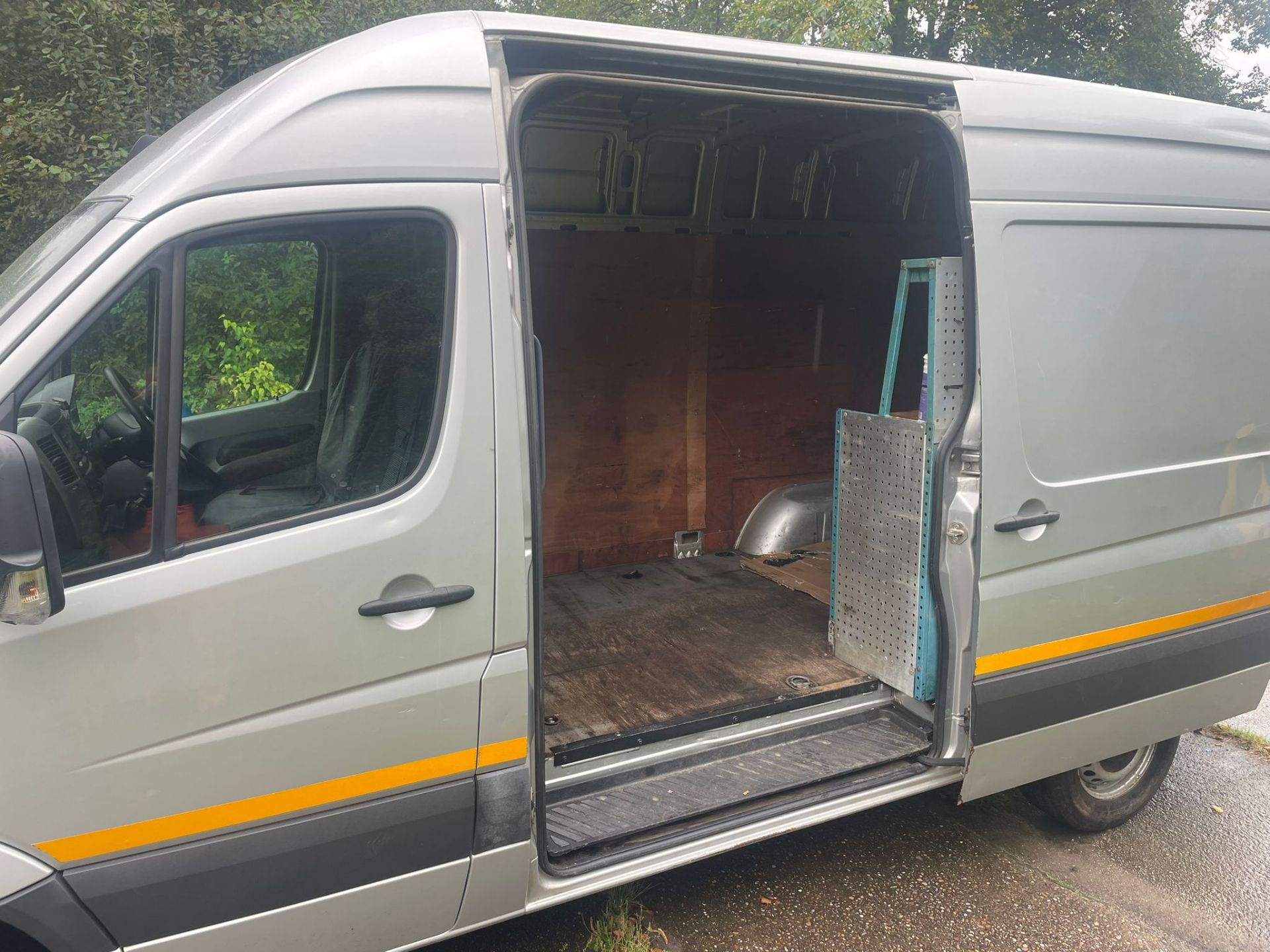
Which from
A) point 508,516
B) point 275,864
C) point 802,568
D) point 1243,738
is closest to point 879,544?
point 802,568

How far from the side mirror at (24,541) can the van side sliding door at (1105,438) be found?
2501mm

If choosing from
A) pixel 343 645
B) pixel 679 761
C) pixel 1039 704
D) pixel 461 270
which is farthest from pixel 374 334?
pixel 1039 704

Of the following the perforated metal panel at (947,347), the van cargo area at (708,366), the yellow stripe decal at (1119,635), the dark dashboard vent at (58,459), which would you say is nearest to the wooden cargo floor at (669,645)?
the van cargo area at (708,366)

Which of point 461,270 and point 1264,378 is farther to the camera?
point 1264,378

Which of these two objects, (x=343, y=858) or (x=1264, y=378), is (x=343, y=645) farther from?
(x=1264, y=378)

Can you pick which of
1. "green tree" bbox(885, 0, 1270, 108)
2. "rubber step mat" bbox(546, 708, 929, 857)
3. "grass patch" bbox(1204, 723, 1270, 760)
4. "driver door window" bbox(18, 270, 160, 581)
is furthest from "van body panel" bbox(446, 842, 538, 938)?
"green tree" bbox(885, 0, 1270, 108)

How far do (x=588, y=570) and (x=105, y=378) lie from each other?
3.27 metres

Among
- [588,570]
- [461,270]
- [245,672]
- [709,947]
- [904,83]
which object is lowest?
[709,947]

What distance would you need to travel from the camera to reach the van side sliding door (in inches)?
117

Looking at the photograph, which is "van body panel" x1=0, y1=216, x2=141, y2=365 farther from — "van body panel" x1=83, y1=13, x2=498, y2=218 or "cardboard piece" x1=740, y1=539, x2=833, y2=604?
"cardboard piece" x1=740, y1=539, x2=833, y2=604

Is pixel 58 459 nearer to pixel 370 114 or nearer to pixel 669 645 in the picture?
pixel 370 114

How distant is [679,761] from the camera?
122 inches

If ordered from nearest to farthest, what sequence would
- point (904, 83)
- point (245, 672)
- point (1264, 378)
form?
point (245, 672), point (904, 83), point (1264, 378)

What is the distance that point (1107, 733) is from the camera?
3.34 metres
